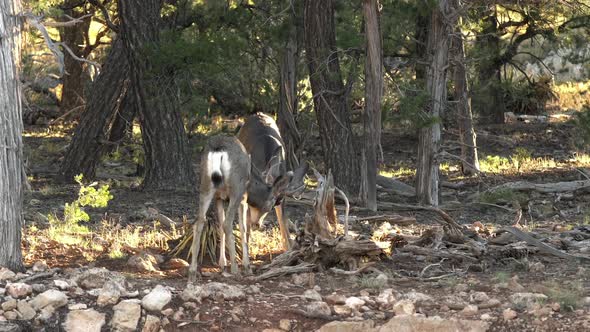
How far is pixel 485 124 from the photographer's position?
2214 cm

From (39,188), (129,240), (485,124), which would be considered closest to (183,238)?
(129,240)

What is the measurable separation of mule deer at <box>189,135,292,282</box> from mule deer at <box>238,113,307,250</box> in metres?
0.02

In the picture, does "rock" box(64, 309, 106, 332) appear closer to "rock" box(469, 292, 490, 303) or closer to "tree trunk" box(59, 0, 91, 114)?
"rock" box(469, 292, 490, 303)

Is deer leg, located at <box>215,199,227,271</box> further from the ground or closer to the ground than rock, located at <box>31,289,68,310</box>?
further from the ground

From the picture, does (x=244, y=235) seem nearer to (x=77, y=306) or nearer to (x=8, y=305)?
(x=77, y=306)

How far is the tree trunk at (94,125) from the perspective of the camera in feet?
52.2

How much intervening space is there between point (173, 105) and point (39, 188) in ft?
9.43

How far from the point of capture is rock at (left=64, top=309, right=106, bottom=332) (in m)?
7.45

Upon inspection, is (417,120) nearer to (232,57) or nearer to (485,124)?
(232,57)

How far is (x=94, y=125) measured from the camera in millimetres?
16062

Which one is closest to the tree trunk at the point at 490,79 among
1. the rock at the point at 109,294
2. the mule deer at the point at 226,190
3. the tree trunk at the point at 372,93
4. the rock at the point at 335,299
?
the tree trunk at the point at 372,93

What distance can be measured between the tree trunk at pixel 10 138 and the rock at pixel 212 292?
1.59m

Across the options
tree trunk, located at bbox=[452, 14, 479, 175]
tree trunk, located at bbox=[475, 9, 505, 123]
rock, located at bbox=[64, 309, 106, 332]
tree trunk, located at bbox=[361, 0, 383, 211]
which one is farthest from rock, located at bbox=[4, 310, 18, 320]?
tree trunk, located at bbox=[475, 9, 505, 123]

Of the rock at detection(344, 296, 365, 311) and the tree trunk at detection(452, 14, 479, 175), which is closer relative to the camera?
the rock at detection(344, 296, 365, 311)
